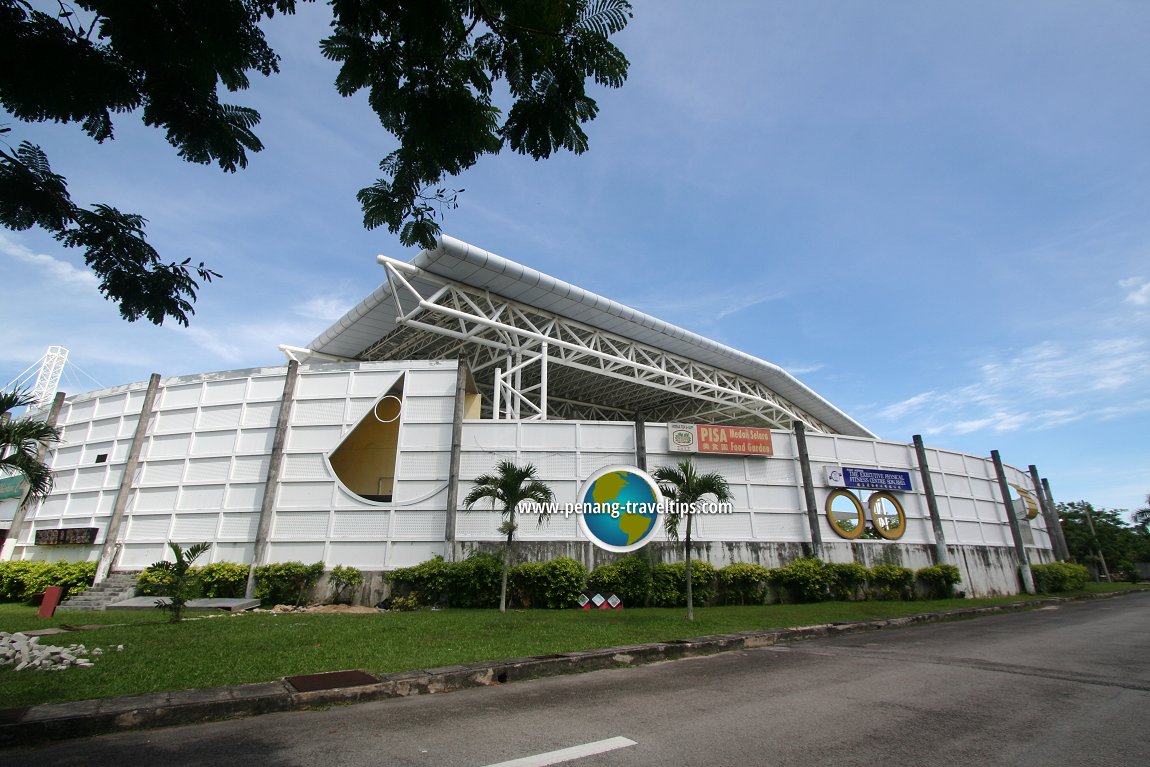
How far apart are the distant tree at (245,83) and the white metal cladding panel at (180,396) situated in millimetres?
21720

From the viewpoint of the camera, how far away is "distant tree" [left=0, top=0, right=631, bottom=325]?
9.47ft

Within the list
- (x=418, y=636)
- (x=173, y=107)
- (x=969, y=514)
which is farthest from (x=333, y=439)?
(x=969, y=514)

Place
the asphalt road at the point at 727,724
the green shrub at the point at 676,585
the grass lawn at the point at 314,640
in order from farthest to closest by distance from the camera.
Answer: the green shrub at the point at 676,585 < the grass lawn at the point at 314,640 < the asphalt road at the point at 727,724

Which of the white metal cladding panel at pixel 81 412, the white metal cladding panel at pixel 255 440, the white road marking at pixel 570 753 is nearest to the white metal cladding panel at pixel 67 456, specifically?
the white metal cladding panel at pixel 81 412

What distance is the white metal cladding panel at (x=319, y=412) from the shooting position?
20219mm

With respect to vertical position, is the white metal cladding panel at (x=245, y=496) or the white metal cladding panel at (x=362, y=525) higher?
the white metal cladding panel at (x=245, y=496)

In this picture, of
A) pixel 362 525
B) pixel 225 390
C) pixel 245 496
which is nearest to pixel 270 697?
pixel 362 525

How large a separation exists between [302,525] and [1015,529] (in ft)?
104

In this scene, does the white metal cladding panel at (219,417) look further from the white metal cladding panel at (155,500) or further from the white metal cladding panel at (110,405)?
the white metal cladding panel at (110,405)

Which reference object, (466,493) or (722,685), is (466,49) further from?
(466,493)

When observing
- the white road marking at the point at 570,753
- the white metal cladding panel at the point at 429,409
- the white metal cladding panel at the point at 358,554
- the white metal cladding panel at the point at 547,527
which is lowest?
the white road marking at the point at 570,753

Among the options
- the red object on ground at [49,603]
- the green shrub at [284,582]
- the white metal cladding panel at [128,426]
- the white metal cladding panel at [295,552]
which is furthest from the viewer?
the white metal cladding panel at [128,426]

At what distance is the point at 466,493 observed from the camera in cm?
1898

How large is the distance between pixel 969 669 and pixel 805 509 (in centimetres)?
1403
